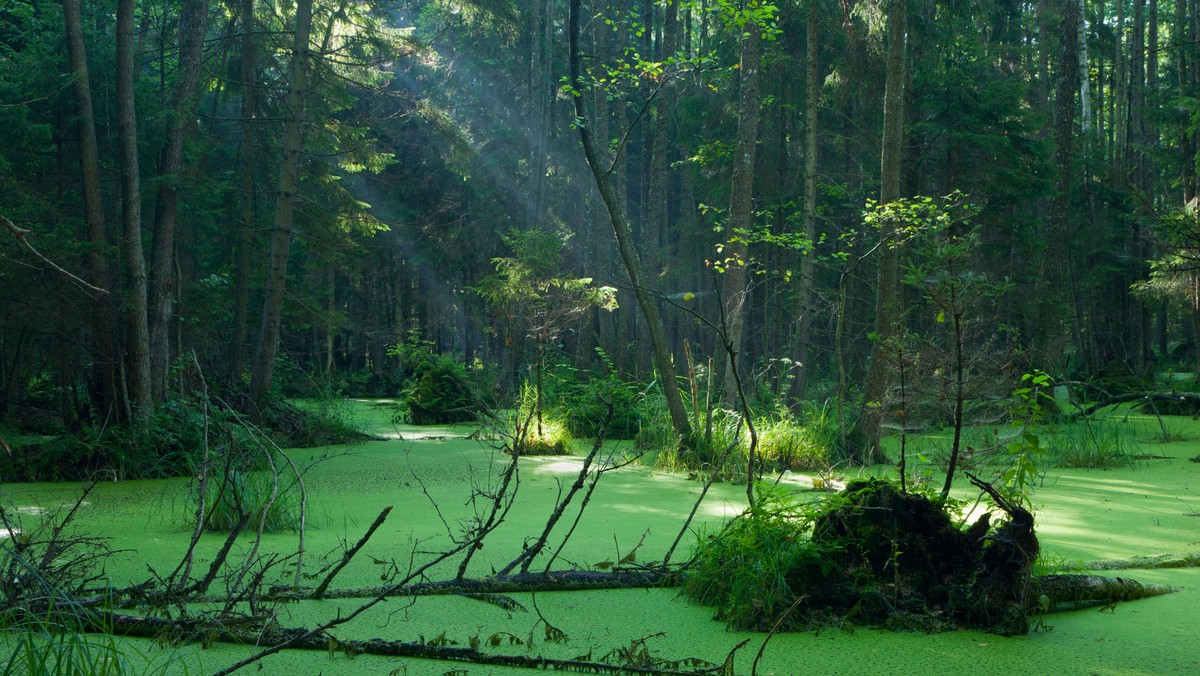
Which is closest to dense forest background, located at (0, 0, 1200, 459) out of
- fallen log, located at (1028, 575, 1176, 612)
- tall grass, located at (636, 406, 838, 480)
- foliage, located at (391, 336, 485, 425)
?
foliage, located at (391, 336, 485, 425)

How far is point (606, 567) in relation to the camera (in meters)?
4.04

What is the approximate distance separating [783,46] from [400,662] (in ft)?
49.8

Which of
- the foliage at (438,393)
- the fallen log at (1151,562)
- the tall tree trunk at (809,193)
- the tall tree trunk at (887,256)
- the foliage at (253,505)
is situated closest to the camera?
the fallen log at (1151,562)

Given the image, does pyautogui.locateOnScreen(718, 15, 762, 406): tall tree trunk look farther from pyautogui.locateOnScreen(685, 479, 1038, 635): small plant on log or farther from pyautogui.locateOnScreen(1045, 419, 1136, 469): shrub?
pyautogui.locateOnScreen(685, 479, 1038, 635): small plant on log

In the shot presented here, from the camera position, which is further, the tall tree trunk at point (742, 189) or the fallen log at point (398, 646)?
the tall tree trunk at point (742, 189)

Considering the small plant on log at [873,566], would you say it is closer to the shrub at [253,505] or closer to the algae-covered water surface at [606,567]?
the algae-covered water surface at [606,567]

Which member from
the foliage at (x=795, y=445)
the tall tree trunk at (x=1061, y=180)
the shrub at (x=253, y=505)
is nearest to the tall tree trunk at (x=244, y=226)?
the foliage at (x=795, y=445)

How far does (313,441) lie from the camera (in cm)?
1044

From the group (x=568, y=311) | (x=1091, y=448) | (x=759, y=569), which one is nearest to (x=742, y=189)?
(x=568, y=311)

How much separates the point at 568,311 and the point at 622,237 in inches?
156

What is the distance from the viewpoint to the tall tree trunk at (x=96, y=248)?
789 cm

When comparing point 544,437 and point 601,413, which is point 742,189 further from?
point 544,437

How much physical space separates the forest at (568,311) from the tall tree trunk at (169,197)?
0.18ft

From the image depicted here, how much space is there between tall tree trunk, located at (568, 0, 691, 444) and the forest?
0.11ft
